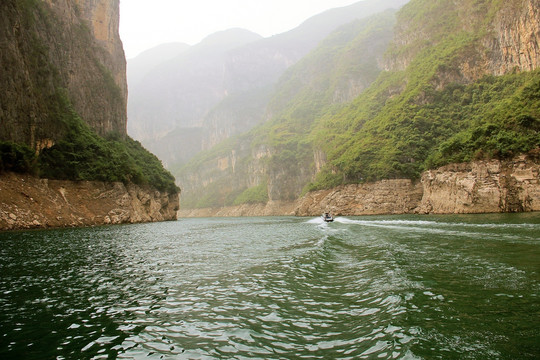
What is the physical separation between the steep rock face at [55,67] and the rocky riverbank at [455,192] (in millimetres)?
58107

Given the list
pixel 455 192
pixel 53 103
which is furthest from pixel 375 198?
pixel 53 103

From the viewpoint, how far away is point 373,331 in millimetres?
7016

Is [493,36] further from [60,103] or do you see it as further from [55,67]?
[55,67]

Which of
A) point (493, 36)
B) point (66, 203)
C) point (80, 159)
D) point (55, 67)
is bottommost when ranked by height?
point (66, 203)

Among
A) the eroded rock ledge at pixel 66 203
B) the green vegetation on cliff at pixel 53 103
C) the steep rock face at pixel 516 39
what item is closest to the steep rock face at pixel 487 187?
the steep rock face at pixel 516 39

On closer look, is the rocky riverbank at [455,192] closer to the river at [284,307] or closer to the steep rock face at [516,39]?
the river at [284,307]

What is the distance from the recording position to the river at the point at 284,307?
6.25 metres

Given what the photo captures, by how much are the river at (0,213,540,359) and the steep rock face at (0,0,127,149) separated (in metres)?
32.3

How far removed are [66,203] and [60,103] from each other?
1761 cm

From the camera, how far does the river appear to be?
625 cm

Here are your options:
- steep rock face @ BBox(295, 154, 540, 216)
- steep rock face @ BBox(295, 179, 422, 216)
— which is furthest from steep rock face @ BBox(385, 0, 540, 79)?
steep rock face @ BBox(295, 179, 422, 216)

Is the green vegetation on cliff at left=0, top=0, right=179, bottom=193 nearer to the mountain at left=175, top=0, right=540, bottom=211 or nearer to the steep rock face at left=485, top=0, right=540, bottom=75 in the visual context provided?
the mountain at left=175, top=0, right=540, bottom=211

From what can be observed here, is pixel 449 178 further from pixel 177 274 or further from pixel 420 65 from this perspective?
pixel 420 65

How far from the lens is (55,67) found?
55656mm
